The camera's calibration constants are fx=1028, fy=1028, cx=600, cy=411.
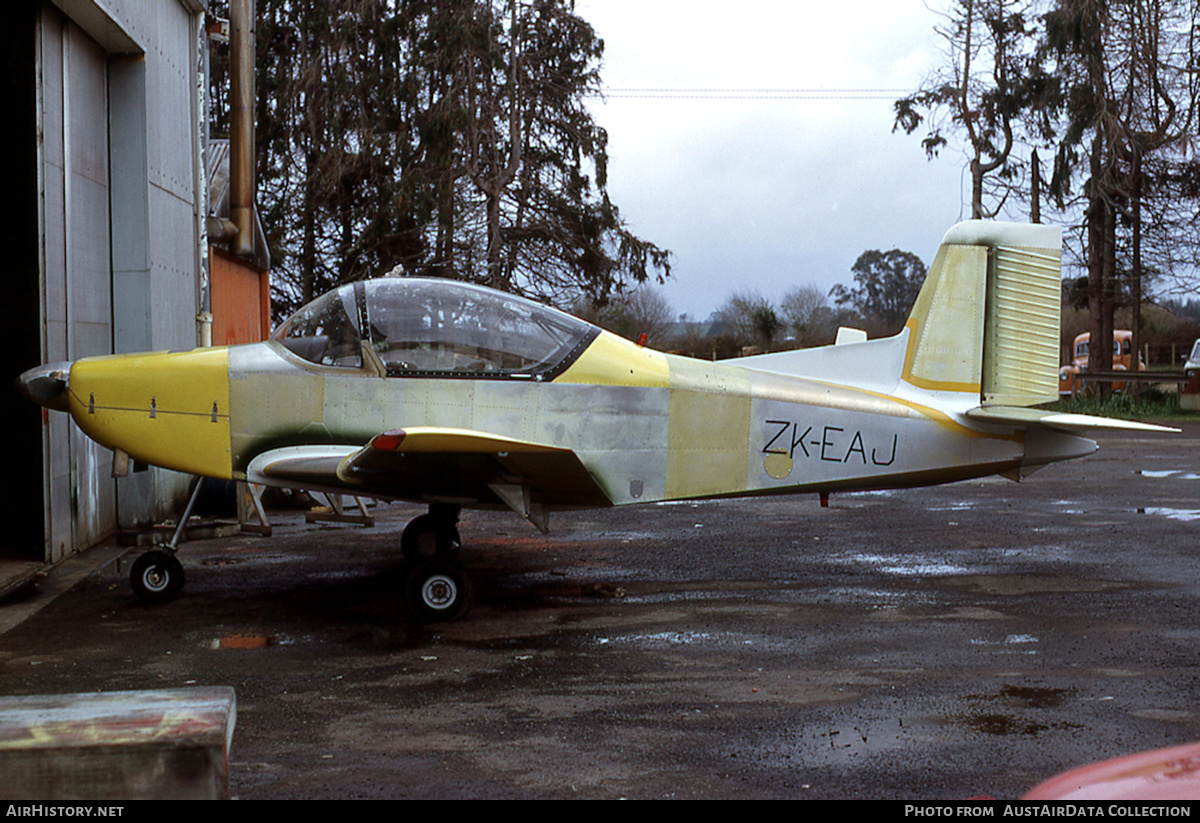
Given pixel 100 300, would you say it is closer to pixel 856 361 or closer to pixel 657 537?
pixel 657 537

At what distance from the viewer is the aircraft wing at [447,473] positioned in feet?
20.2

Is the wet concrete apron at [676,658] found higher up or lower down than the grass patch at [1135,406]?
lower down

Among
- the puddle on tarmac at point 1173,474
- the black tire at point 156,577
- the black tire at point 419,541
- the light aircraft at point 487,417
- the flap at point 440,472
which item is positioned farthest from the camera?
the puddle on tarmac at point 1173,474

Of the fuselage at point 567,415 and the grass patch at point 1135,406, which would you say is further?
the grass patch at point 1135,406

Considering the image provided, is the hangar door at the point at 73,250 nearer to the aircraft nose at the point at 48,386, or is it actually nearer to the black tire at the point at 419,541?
the aircraft nose at the point at 48,386

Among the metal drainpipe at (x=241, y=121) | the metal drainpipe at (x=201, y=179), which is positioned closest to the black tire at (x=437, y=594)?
the metal drainpipe at (x=201, y=179)

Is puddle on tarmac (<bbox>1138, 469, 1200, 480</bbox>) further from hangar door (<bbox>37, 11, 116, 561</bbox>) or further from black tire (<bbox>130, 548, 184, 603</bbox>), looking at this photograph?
hangar door (<bbox>37, 11, 116, 561</bbox>)

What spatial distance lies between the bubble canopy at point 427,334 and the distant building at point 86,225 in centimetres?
188

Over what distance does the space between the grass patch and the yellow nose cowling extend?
23.9 m

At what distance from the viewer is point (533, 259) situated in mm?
24750

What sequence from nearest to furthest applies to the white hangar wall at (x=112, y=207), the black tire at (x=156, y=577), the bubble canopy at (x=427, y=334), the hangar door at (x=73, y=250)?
the bubble canopy at (x=427, y=334)
the black tire at (x=156, y=577)
the hangar door at (x=73, y=250)
the white hangar wall at (x=112, y=207)

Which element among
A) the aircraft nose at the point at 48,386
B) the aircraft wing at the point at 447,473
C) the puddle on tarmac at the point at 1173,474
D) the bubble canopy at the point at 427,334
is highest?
the bubble canopy at the point at 427,334

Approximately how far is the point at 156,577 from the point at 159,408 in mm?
1257

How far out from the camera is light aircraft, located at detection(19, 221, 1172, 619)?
6.57m
